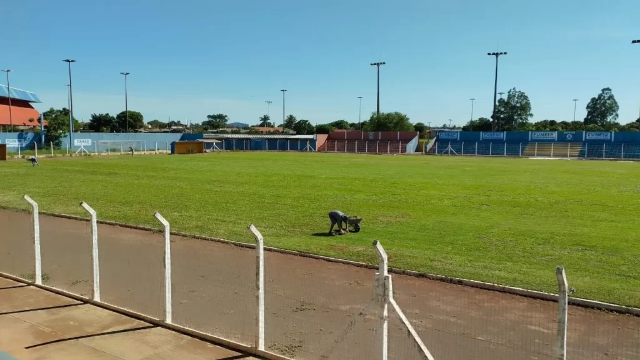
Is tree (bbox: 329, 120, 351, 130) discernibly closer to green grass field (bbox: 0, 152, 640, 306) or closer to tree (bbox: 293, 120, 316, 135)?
tree (bbox: 293, 120, 316, 135)

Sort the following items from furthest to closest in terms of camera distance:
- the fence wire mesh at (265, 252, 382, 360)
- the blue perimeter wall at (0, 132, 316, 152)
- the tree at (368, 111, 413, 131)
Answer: the tree at (368, 111, 413, 131) < the blue perimeter wall at (0, 132, 316, 152) < the fence wire mesh at (265, 252, 382, 360)

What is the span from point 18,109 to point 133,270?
328ft

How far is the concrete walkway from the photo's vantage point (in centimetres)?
652

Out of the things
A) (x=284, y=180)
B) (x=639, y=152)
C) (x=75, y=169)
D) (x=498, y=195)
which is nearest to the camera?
(x=498, y=195)

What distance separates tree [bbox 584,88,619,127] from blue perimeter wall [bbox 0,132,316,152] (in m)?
87.1

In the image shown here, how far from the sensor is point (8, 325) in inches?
291

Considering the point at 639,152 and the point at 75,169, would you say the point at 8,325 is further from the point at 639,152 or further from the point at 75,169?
the point at 639,152

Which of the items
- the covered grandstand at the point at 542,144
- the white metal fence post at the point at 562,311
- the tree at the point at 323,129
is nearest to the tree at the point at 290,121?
the tree at the point at 323,129

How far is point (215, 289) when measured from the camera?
9.27 metres

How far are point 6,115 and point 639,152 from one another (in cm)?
9994

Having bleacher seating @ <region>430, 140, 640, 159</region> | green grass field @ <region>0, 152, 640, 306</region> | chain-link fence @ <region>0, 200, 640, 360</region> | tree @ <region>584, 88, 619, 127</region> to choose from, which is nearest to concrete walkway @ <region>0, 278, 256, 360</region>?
chain-link fence @ <region>0, 200, 640, 360</region>

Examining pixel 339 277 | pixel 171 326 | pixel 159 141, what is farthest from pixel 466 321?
pixel 159 141

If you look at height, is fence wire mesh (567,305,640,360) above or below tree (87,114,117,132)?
below

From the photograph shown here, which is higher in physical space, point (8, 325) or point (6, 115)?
point (6, 115)
